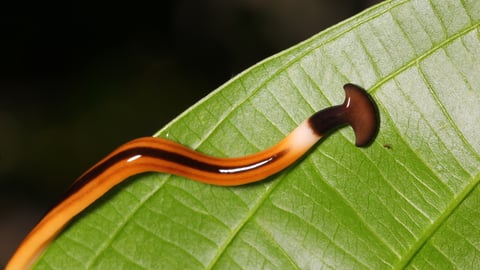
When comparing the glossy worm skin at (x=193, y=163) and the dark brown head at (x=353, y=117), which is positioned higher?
the dark brown head at (x=353, y=117)

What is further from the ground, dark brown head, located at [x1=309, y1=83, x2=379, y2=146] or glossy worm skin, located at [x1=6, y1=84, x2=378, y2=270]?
dark brown head, located at [x1=309, y1=83, x2=379, y2=146]

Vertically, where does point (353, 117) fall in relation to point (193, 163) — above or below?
above

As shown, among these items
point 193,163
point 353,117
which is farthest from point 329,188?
point 193,163

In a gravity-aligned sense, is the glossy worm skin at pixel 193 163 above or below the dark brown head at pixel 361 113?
below

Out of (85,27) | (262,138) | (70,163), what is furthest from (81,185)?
(85,27)

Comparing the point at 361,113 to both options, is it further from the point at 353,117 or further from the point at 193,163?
the point at 193,163
